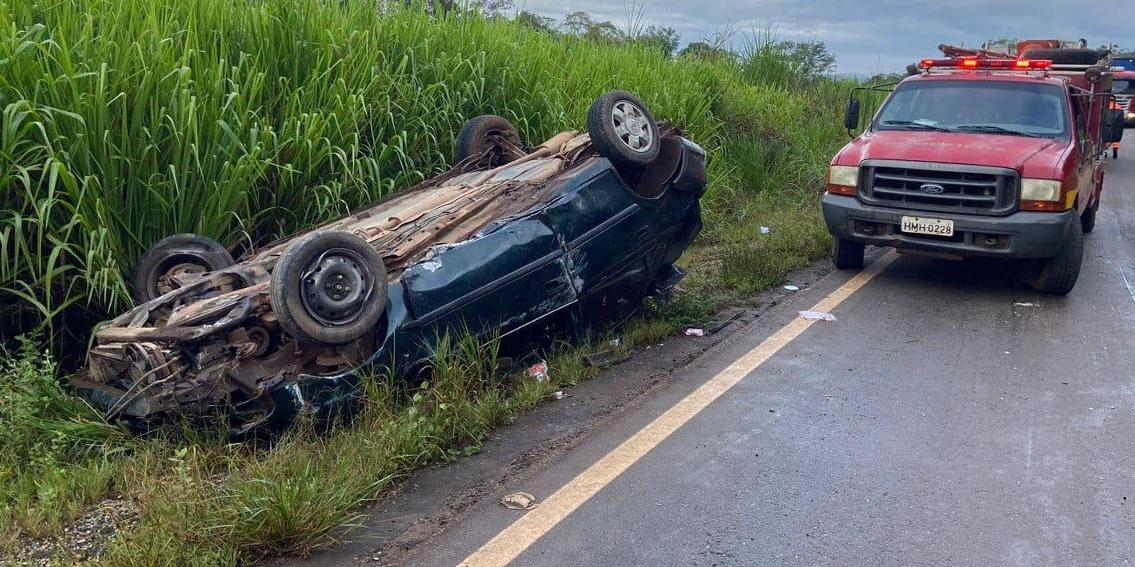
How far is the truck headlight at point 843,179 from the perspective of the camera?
758 cm

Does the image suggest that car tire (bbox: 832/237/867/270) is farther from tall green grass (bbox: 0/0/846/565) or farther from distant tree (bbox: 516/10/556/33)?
distant tree (bbox: 516/10/556/33)

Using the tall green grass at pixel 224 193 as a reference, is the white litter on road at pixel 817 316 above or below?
below

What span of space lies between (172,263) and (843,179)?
5.36 metres

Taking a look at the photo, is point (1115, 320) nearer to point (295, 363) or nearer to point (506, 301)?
point (506, 301)

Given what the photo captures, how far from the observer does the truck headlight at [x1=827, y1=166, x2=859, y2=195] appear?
24.9ft

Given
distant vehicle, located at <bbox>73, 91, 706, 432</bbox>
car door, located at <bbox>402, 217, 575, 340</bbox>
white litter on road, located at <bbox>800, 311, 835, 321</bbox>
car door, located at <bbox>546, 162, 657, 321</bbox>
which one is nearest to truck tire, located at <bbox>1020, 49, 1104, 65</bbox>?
white litter on road, located at <bbox>800, 311, 835, 321</bbox>

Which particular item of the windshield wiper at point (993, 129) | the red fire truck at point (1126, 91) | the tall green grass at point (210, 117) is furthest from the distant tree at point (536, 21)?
the red fire truck at point (1126, 91)

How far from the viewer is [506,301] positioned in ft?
15.5

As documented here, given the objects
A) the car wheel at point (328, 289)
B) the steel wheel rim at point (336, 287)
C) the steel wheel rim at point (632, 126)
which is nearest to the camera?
the car wheel at point (328, 289)

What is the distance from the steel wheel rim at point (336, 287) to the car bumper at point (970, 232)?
4737 millimetres

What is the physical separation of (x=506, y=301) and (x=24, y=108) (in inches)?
102

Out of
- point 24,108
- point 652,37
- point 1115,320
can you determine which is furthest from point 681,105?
point 24,108

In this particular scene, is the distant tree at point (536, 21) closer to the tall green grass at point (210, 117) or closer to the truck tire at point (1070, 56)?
the tall green grass at point (210, 117)

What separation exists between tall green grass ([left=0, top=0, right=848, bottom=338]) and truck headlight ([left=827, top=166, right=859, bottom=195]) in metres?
2.42
